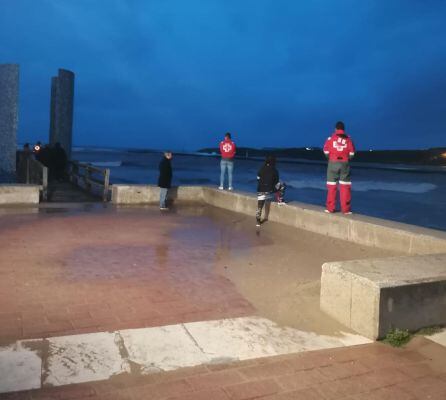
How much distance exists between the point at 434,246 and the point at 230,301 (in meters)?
3.05

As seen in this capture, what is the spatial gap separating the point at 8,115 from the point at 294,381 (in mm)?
14271

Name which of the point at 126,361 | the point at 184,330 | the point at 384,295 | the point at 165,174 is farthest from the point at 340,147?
the point at 126,361

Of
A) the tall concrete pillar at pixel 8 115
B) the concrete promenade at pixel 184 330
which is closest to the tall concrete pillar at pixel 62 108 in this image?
the tall concrete pillar at pixel 8 115

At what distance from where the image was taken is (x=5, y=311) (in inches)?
175

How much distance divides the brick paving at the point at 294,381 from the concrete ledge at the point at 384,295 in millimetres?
369

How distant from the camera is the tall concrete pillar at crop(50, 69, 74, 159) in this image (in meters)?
20.2

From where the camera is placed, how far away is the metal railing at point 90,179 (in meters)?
14.1

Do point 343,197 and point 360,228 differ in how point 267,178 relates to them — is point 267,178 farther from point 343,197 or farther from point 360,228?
point 360,228

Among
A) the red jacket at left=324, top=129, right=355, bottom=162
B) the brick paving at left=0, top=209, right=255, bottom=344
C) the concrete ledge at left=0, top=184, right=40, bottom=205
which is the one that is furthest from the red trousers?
the concrete ledge at left=0, top=184, right=40, bottom=205

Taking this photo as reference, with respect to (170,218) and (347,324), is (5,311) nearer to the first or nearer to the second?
(347,324)

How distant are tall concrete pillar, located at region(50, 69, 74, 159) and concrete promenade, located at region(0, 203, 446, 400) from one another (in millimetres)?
13893

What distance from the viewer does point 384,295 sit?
13.0 feet

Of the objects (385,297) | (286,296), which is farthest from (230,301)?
(385,297)

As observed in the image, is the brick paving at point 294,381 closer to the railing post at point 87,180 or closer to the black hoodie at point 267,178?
the black hoodie at point 267,178
